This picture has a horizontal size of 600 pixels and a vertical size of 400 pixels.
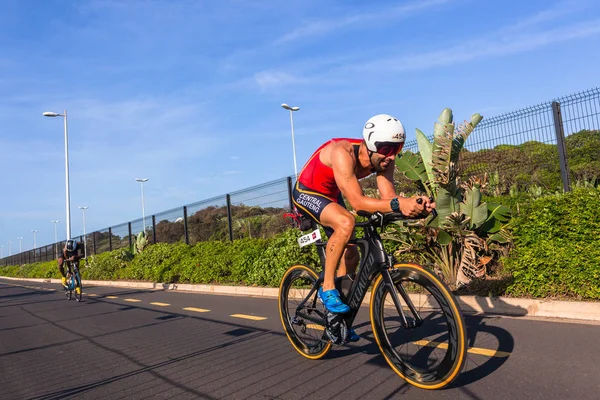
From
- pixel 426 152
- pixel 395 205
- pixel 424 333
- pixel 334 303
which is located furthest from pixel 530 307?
pixel 395 205

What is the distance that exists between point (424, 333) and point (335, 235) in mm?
1011

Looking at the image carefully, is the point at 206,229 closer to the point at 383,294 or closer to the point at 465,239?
the point at 465,239

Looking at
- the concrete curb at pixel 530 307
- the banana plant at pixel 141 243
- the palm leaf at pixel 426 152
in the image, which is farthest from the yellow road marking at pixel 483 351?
the banana plant at pixel 141 243

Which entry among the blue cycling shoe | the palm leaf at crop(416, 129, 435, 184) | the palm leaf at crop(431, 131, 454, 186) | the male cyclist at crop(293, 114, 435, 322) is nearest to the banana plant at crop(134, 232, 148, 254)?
the palm leaf at crop(416, 129, 435, 184)

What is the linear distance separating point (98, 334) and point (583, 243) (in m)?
6.49

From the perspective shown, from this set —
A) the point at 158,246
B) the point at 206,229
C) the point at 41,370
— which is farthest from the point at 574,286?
the point at 158,246

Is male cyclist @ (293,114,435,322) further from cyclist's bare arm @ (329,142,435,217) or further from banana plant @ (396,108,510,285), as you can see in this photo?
banana plant @ (396,108,510,285)

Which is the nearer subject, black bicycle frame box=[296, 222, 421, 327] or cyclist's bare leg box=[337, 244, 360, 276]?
black bicycle frame box=[296, 222, 421, 327]

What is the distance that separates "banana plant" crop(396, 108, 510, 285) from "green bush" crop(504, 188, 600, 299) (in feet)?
1.82

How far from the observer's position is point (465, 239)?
277 inches

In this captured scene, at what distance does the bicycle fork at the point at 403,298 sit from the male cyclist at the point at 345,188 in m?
0.42

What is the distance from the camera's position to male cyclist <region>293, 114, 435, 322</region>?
3.46 meters

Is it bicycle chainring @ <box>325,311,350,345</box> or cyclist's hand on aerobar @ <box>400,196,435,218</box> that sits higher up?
cyclist's hand on aerobar @ <box>400,196,435,218</box>

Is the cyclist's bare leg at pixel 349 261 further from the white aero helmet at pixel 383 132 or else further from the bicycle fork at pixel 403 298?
the white aero helmet at pixel 383 132
